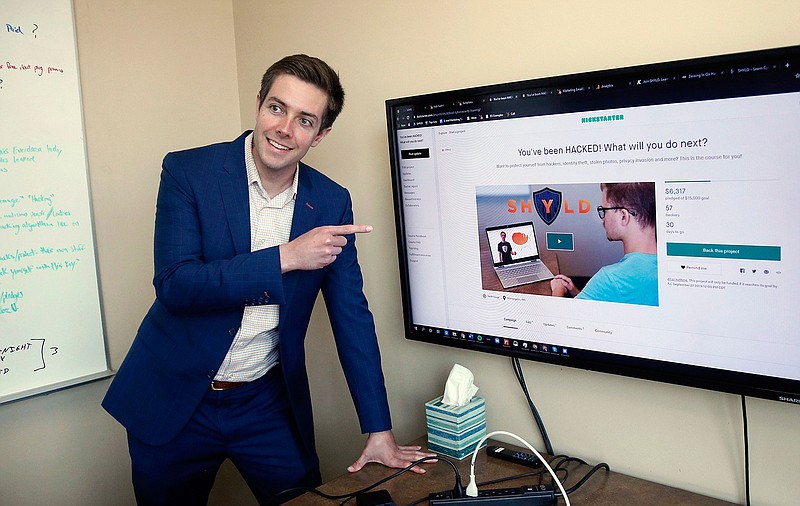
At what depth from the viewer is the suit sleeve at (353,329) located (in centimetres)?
202

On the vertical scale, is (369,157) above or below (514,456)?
above

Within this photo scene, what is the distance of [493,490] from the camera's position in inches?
63.7

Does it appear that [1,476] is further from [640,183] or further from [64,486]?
[640,183]

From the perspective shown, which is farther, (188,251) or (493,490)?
(188,251)

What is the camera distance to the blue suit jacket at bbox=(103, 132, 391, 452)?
1814 millimetres

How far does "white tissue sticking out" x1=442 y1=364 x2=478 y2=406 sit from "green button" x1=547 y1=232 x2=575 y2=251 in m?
0.45

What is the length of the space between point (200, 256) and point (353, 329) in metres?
0.48

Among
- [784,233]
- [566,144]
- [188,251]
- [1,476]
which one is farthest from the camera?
[1,476]

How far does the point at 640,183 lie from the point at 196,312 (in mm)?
1172

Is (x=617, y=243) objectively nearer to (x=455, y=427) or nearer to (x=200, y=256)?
Answer: (x=455, y=427)

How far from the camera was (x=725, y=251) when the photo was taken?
1438 mm

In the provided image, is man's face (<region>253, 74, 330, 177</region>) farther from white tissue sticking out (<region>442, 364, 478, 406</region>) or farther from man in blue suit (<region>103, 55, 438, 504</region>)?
white tissue sticking out (<region>442, 364, 478, 406</region>)

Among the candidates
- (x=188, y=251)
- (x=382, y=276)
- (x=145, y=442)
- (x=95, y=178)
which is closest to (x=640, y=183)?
(x=382, y=276)

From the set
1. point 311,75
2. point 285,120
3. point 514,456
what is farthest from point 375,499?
point 311,75
